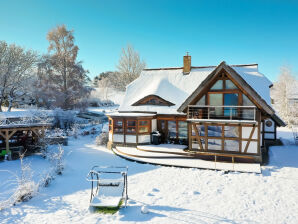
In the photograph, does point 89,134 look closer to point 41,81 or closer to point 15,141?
point 15,141

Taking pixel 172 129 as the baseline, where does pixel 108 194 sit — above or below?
below

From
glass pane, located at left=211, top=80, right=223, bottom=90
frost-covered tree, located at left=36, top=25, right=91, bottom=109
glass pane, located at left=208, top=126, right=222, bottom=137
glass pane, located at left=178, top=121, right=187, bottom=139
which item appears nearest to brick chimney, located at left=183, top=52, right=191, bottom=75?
glass pane, located at left=178, top=121, right=187, bottom=139

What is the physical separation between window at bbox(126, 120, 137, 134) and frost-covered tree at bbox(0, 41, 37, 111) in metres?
16.7

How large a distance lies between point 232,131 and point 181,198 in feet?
20.2

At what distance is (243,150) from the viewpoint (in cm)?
1194

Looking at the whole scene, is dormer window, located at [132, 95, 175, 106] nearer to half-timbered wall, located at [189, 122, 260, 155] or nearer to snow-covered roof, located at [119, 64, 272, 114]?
snow-covered roof, located at [119, 64, 272, 114]

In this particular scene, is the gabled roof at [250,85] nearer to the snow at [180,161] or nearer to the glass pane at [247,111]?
the glass pane at [247,111]

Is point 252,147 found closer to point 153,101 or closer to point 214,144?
point 214,144

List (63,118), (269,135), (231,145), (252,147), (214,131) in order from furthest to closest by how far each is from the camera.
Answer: (63,118) → (269,135) → (214,131) → (231,145) → (252,147)

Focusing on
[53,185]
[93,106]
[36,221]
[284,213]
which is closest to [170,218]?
[284,213]

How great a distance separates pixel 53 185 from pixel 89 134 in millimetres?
13481

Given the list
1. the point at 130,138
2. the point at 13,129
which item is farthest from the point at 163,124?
the point at 13,129

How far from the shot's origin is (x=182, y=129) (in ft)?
51.2

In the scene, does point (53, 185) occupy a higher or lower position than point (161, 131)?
lower
